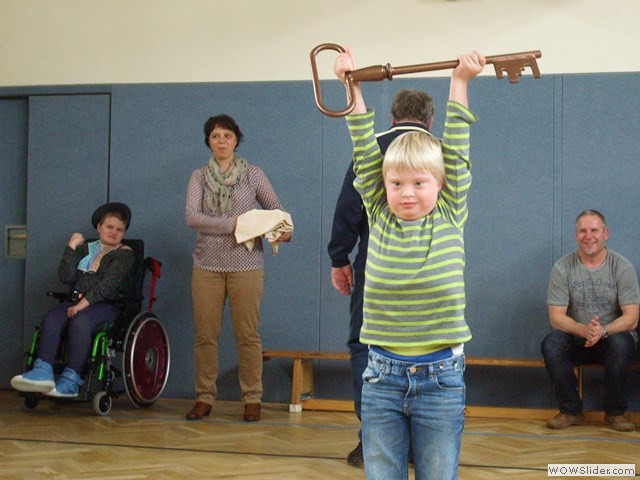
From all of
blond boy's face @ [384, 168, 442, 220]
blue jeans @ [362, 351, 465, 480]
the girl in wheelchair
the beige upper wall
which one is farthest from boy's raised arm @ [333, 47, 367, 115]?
the beige upper wall

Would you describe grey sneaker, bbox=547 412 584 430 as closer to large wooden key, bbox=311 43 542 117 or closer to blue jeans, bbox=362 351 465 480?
blue jeans, bbox=362 351 465 480

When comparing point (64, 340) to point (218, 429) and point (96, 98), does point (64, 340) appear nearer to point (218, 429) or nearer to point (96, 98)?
point (218, 429)

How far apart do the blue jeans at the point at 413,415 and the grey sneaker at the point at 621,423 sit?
8.33ft

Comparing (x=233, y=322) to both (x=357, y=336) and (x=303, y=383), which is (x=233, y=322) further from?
(x=357, y=336)

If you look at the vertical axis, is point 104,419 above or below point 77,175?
below

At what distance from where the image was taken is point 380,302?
186 cm

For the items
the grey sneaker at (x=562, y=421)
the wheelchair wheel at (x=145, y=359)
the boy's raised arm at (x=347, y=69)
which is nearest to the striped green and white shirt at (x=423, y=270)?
the boy's raised arm at (x=347, y=69)

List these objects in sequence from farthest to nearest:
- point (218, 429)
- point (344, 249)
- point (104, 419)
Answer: point (104, 419)
point (218, 429)
point (344, 249)

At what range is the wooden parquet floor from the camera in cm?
304

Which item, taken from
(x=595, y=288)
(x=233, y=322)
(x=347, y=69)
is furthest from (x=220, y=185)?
(x=347, y=69)

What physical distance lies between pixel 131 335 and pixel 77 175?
1374 millimetres

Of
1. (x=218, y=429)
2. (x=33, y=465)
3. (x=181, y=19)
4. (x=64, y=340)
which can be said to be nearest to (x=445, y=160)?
(x=33, y=465)

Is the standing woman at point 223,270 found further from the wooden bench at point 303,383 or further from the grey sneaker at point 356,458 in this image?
the grey sneaker at point 356,458

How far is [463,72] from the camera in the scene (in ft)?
6.06
